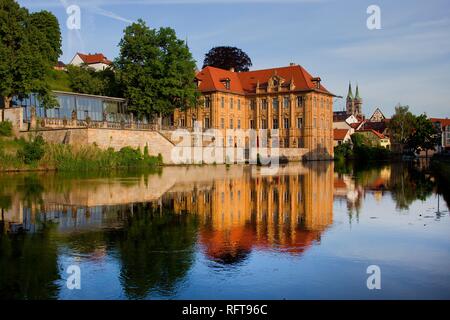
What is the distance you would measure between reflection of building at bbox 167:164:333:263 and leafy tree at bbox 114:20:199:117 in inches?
1451

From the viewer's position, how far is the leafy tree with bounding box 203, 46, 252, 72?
9912 cm

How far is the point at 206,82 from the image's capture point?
3334 inches

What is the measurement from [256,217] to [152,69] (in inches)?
1896

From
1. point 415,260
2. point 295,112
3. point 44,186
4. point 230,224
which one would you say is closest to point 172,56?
point 295,112

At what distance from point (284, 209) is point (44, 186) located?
51.9ft

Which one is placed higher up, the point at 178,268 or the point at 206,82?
the point at 206,82

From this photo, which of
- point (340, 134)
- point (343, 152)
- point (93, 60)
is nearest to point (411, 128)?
point (340, 134)

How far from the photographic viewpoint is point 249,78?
92750mm

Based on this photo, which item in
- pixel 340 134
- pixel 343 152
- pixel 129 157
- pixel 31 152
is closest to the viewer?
pixel 31 152

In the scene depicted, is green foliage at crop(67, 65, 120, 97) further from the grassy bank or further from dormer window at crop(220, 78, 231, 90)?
dormer window at crop(220, 78, 231, 90)

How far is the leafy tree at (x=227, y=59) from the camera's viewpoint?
99125 mm

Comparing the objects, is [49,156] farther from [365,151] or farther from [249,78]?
[365,151]

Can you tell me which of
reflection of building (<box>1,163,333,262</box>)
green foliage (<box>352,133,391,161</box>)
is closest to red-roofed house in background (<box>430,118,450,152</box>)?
green foliage (<box>352,133,391,161</box>)
